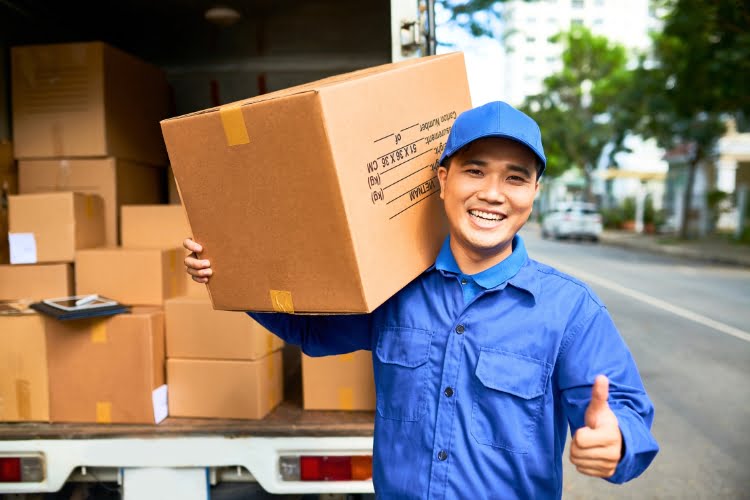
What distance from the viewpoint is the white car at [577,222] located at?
20188 millimetres

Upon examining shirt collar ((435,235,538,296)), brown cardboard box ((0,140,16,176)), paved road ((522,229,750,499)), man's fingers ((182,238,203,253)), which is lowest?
paved road ((522,229,750,499))

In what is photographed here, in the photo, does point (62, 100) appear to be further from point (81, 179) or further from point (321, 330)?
point (321, 330)

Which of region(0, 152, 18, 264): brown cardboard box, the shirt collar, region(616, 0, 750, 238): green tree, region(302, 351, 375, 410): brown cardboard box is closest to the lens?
the shirt collar

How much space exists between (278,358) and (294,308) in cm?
121

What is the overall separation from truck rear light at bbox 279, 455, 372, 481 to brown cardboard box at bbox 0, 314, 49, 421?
3.15 feet

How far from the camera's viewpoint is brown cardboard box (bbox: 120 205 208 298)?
9.01 ft

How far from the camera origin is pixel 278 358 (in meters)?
2.57

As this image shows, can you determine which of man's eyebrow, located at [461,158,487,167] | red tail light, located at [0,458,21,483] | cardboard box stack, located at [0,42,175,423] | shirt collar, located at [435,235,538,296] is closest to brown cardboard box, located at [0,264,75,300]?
cardboard box stack, located at [0,42,175,423]

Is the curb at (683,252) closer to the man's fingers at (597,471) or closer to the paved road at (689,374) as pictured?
the paved road at (689,374)

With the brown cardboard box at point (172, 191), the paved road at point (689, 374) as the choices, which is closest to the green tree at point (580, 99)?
the paved road at point (689, 374)

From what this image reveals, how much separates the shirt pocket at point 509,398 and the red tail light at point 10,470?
1.54m

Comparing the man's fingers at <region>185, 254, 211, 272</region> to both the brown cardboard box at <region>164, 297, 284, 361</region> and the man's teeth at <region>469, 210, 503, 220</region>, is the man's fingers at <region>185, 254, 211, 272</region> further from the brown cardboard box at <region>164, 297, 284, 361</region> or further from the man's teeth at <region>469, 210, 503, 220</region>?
the brown cardboard box at <region>164, 297, 284, 361</region>

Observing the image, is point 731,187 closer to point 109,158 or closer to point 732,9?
point 732,9

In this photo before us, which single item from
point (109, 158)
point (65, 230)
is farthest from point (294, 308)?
point (109, 158)
